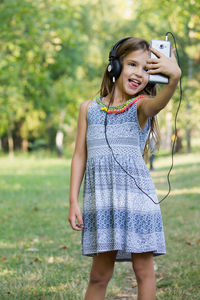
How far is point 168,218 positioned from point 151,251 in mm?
3875

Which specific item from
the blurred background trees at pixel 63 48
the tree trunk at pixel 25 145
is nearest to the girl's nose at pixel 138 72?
the blurred background trees at pixel 63 48

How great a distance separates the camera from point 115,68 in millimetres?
2348

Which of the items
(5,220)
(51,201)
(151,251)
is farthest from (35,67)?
(151,251)

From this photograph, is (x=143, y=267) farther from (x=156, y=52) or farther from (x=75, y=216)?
(x=156, y=52)

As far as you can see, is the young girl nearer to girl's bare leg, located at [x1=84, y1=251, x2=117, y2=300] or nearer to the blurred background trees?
girl's bare leg, located at [x1=84, y1=251, x2=117, y2=300]

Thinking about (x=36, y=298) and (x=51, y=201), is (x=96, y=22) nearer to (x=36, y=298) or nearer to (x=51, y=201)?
(x=51, y=201)

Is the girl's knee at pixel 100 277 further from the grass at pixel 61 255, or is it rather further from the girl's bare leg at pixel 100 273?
the grass at pixel 61 255

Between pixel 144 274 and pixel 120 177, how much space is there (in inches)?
19.8

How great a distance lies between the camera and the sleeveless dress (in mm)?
2199

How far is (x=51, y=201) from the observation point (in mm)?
7879

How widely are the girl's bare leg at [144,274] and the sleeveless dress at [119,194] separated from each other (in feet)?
0.17

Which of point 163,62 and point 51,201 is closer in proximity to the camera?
point 163,62

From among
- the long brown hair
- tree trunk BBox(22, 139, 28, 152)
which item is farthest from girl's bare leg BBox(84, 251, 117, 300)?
tree trunk BBox(22, 139, 28, 152)

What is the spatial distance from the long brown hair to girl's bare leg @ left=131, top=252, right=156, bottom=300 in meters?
0.59
